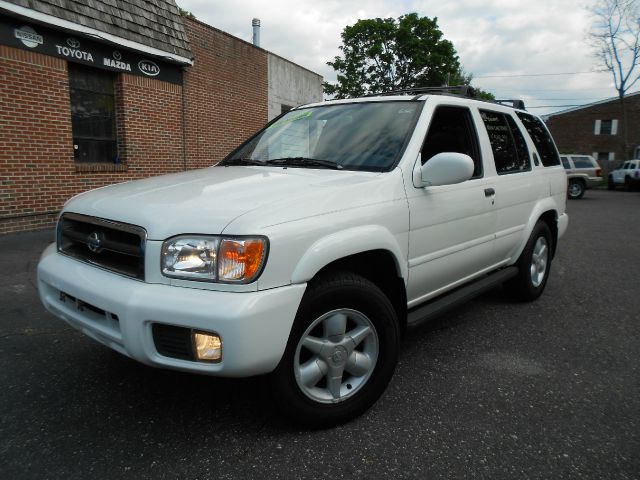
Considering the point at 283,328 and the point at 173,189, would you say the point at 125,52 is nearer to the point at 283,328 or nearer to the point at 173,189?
the point at 173,189

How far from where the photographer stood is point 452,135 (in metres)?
3.31

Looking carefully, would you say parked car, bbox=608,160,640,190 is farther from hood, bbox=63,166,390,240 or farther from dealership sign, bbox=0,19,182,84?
hood, bbox=63,166,390,240

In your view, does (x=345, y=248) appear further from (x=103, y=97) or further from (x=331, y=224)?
(x=103, y=97)

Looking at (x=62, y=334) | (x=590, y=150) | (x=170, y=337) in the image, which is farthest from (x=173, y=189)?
(x=590, y=150)

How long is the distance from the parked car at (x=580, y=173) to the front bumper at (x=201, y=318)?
64.9 ft

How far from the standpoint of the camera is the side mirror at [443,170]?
2.59 metres

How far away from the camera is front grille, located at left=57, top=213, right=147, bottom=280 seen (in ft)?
6.93

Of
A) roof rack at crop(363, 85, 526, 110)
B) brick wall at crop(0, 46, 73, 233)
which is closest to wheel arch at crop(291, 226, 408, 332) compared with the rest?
roof rack at crop(363, 85, 526, 110)

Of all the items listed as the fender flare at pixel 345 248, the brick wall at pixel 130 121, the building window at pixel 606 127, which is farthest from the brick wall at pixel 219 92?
the building window at pixel 606 127

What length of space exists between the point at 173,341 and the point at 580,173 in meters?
20.5

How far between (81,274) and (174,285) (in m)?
0.62

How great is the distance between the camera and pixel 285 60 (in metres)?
13.8

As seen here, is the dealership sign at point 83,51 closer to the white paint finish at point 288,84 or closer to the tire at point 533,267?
the white paint finish at point 288,84

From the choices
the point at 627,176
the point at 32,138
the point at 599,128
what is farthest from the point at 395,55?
the point at 32,138
